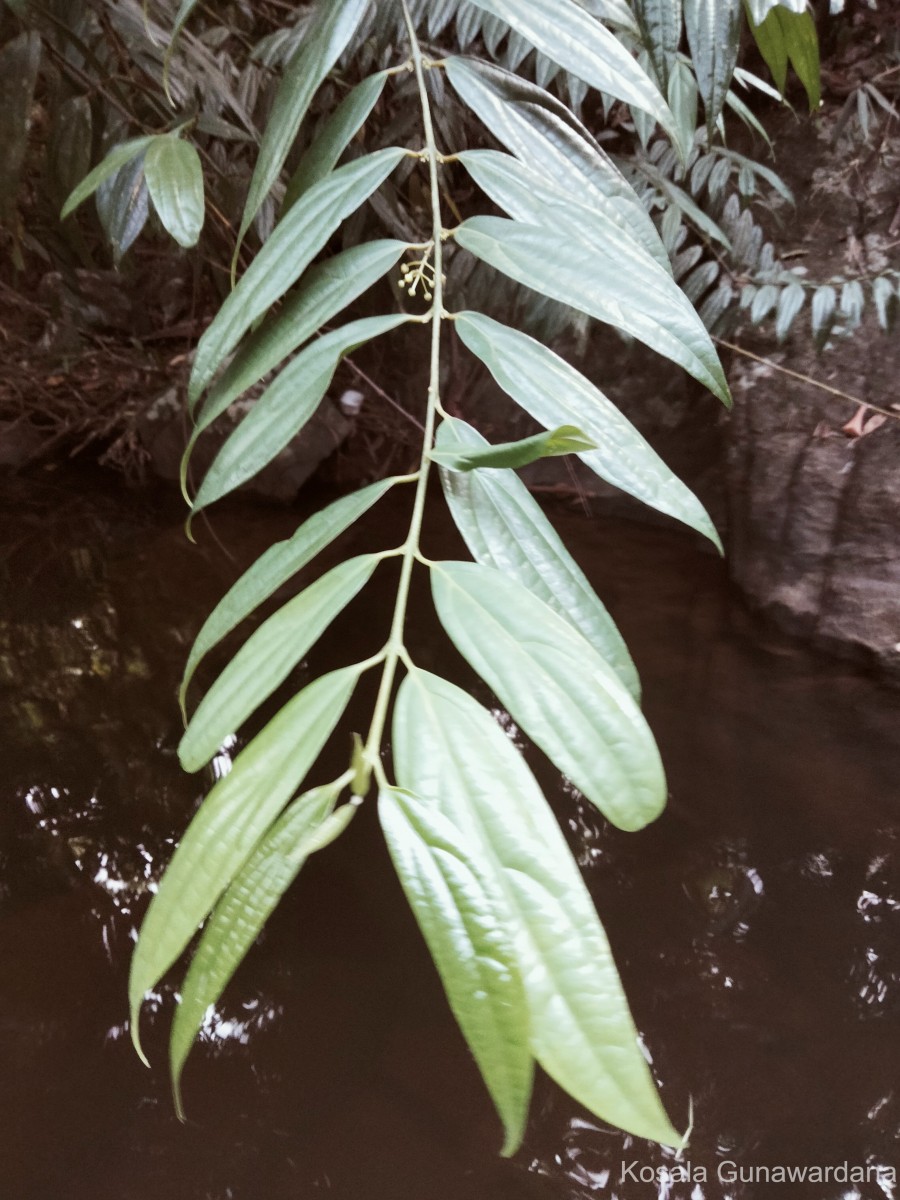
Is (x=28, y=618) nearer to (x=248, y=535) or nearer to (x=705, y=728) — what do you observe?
(x=248, y=535)

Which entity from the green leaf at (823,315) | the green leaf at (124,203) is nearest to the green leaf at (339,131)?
the green leaf at (124,203)

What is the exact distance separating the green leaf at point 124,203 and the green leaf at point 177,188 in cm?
13

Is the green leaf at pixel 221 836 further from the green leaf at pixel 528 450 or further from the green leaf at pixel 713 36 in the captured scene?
the green leaf at pixel 713 36

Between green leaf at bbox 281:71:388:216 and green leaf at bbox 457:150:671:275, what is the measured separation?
58mm

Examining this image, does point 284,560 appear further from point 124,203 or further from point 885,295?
point 885,295

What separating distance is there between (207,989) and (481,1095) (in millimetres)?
645

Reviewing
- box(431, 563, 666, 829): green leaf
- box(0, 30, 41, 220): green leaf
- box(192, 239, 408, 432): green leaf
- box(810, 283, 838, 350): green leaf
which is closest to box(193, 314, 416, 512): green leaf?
box(192, 239, 408, 432): green leaf

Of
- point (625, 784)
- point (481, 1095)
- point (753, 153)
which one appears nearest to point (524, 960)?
point (625, 784)

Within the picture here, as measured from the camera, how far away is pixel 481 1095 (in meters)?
0.71

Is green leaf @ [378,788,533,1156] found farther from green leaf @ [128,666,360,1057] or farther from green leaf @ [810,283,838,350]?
green leaf @ [810,283,838,350]

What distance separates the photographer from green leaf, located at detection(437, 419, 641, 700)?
27 centimetres

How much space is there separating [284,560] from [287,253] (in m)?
0.14

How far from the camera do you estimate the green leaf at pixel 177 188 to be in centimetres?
40

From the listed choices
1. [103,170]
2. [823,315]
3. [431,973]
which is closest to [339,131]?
[103,170]
